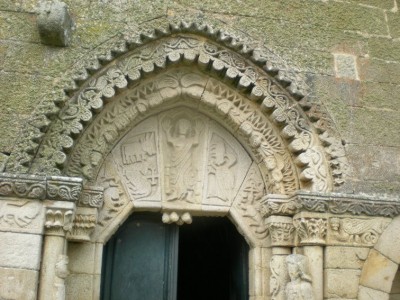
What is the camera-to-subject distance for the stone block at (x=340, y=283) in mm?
4652

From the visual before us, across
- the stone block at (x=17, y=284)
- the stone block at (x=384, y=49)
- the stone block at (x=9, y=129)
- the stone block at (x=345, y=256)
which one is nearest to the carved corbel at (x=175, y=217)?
the stone block at (x=345, y=256)

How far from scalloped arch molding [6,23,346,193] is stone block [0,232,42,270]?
27.1 inches

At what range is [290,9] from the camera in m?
5.33

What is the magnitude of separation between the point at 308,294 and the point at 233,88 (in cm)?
193

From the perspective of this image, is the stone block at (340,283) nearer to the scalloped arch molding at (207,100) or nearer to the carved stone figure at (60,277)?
the scalloped arch molding at (207,100)

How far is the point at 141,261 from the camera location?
5.12 metres

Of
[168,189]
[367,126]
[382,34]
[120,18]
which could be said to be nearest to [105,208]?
[168,189]

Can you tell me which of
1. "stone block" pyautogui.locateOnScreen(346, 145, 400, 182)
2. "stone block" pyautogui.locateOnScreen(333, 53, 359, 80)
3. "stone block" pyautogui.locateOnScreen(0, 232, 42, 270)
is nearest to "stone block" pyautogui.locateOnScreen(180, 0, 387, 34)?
"stone block" pyautogui.locateOnScreen(333, 53, 359, 80)

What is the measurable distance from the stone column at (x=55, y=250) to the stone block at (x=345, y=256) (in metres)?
2.15

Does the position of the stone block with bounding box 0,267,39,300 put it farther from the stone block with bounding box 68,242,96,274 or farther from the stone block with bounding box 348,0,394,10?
the stone block with bounding box 348,0,394,10

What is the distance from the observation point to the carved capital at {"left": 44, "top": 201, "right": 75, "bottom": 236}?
13.9ft

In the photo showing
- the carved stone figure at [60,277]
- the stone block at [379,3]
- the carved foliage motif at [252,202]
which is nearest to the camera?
the carved stone figure at [60,277]

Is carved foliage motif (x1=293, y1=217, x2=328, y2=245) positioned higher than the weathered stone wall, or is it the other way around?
the weathered stone wall

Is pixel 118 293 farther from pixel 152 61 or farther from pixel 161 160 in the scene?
pixel 152 61
